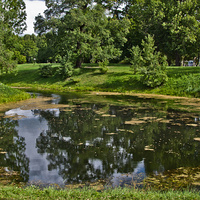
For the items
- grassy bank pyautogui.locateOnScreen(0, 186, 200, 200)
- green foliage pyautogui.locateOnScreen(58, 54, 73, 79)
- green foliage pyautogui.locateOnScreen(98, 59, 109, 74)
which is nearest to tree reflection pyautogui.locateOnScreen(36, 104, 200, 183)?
grassy bank pyautogui.locateOnScreen(0, 186, 200, 200)

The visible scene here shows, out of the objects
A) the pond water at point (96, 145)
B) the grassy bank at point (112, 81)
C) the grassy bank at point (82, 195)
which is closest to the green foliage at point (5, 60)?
the grassy bank at point (112, 81)

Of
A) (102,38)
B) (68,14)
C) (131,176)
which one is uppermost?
(68,14)

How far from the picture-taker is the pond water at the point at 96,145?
7445mm

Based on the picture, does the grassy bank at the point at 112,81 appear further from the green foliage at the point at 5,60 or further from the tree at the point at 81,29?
the green foliage at the point at 5,60

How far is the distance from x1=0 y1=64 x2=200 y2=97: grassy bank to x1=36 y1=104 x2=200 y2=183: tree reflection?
13863mm

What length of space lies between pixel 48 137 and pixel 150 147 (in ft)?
14.2

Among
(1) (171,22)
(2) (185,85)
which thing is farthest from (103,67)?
(1) (171,22)

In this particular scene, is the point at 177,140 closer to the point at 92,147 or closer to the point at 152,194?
the point at 92,147

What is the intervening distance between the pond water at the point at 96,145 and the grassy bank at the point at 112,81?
12060 millimetres

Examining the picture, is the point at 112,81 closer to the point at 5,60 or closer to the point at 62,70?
the point at 62,70

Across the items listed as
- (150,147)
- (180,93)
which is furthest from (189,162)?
(180,93)

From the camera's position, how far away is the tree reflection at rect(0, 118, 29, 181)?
775 centimetres

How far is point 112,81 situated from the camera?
111ft

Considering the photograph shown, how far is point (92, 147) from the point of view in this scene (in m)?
9.73
